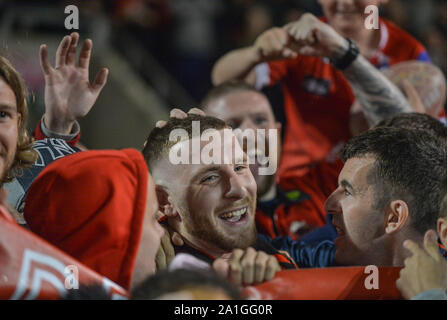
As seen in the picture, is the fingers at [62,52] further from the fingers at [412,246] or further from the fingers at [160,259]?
the fingers at [412,246]

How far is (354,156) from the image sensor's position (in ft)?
3.60

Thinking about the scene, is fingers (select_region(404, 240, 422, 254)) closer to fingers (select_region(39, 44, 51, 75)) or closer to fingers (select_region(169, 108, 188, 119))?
fingers (select_region(169, 108, 188, 119))

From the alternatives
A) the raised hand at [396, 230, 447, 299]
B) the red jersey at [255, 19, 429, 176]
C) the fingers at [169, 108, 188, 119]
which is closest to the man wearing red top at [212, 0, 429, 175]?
the red jersey at [255, 19, 429, 176]

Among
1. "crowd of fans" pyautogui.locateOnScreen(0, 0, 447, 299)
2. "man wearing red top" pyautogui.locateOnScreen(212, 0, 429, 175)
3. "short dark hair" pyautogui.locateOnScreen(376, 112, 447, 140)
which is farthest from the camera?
"man wearing red top" pyautogui.locateOnScreen(212, 0, 429, 175)

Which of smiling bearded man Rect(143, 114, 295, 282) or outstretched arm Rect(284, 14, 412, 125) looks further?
outstretched arm Rect(284, 14, 412, 125)

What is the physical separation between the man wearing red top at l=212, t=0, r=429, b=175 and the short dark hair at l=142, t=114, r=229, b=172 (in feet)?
1.18

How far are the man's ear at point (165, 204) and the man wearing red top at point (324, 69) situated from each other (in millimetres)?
507

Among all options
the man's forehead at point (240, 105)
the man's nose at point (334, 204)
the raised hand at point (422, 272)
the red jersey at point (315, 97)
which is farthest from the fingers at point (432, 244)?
the red jersey at point (315, 97)

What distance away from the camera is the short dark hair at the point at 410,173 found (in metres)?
1.04

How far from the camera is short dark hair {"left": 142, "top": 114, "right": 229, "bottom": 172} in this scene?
1.08m

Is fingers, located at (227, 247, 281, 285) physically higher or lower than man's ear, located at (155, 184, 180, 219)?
lower

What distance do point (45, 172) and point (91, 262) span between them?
17cm
